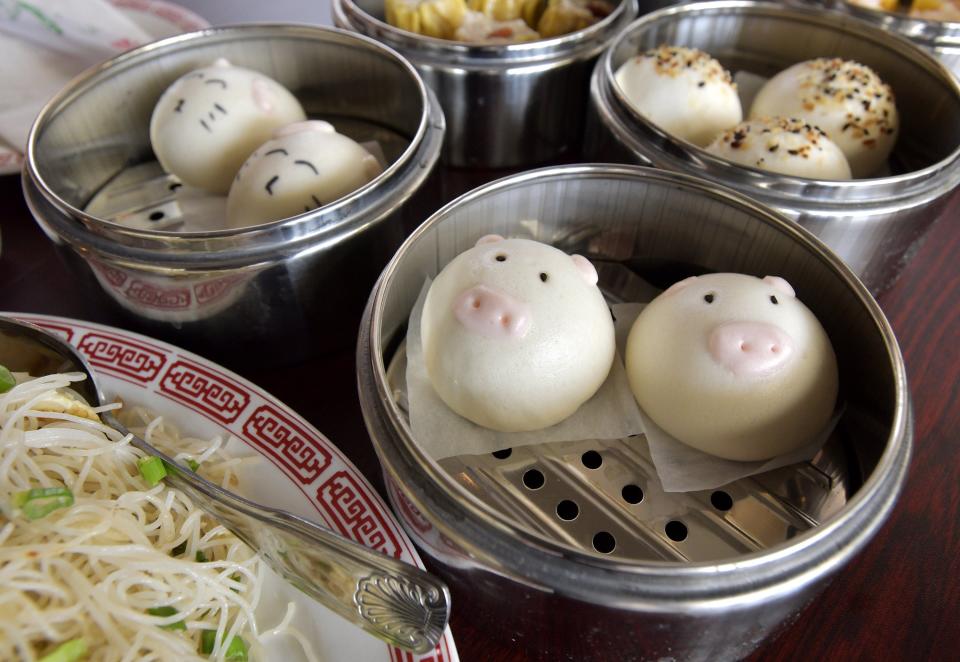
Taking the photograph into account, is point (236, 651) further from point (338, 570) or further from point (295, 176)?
point (295, 176)

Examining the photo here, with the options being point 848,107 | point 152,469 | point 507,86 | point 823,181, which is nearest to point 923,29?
point 848,107

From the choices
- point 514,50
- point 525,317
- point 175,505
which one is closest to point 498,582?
point 525,317

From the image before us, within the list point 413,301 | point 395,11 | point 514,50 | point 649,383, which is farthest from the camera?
point 395,11

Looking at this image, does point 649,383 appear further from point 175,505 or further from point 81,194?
point 81,194

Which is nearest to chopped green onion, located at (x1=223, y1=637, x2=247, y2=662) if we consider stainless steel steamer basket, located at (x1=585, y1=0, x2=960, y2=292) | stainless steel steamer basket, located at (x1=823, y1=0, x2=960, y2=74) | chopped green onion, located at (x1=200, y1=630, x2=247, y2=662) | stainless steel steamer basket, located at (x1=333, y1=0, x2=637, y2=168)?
chopped green onion, located at (x1=200, y1=630, x2=247, y2=662)

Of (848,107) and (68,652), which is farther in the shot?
(848,107)
